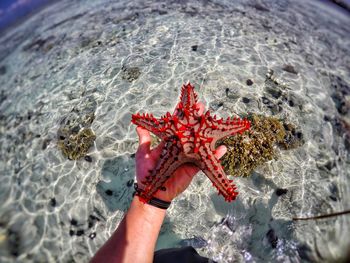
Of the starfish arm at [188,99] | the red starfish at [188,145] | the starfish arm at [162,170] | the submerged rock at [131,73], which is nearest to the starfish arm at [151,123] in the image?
the red starfish at [188,145]

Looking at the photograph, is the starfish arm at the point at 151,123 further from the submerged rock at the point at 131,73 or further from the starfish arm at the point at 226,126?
the submerged rock at the point at 131,73

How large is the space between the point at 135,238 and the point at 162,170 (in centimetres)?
80

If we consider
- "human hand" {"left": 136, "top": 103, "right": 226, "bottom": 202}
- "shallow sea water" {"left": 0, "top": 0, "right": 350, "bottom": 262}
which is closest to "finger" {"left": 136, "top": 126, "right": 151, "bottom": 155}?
"human hand" {"left": 136, "top": 103, "right": 226, "bottom": 202}

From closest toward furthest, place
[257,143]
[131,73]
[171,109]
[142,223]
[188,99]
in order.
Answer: [142,223]
[188,99]
[257,143]
[171,109]
[131,73]

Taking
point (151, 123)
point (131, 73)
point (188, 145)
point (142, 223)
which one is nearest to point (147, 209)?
point (142, 223)

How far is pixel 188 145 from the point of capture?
344 cm

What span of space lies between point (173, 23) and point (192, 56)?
293 cm

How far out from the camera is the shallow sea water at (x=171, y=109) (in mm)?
5137

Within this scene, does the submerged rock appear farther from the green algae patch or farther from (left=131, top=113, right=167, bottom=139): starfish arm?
(left=131, top=113, right=167, bottom=139): starfish arm

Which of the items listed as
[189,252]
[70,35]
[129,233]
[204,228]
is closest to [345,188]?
[204,228]

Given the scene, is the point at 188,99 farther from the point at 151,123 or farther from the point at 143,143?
the point at 143,143

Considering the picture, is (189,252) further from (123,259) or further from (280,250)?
(280,250)

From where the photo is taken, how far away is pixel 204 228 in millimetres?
5094

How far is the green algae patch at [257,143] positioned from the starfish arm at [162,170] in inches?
97.3
